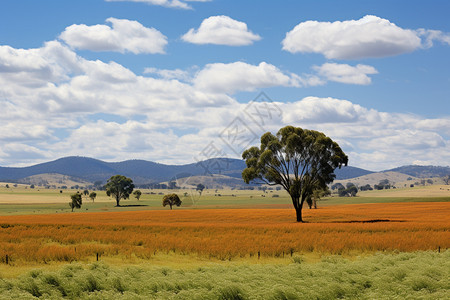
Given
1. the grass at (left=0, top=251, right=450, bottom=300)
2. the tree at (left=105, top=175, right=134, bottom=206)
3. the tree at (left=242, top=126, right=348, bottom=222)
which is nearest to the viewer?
the grass at (left=0, top=251, right=450, bottom=300)

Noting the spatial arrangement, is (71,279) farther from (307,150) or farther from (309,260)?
(307,150)

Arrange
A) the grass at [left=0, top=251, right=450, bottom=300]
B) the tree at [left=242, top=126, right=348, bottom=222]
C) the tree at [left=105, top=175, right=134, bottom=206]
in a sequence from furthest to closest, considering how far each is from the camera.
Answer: the tree at [left=105, top=175, right=134, bottom=206] → the tree at [left=242, top=126, right=348, bottom=222] → the grass at [left=0, top=251, right=450, bottom=300]

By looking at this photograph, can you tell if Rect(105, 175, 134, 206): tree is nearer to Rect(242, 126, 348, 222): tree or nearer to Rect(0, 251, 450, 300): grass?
Rect(242, 126, 348, 222): tree

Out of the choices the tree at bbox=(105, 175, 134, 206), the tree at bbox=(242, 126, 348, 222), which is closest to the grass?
the tree at bbox=(242, 126, 348, 222)

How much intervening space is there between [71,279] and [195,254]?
13.5 metres

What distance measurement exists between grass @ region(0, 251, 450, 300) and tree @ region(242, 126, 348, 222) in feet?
160

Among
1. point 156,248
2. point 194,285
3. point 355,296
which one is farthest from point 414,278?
point 156,248

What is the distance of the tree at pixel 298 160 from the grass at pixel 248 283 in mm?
48631

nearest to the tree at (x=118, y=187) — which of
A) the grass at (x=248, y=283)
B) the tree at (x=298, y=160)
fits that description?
the tree at (x=298, y=160)

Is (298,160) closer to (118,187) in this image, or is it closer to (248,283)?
(248,283)

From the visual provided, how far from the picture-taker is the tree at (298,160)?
70.4 meters

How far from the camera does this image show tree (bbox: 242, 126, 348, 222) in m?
70.4

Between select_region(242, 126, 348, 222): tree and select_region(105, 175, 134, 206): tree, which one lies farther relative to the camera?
select_region(105, 175, 134, 206): tree

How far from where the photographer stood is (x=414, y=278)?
18422 mm
